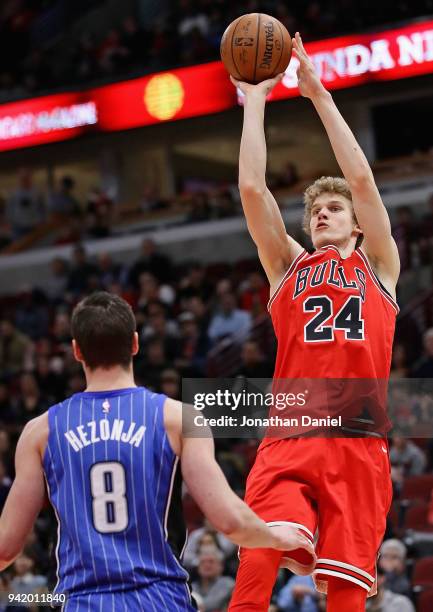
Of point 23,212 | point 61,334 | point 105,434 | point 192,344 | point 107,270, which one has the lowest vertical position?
point 105,434

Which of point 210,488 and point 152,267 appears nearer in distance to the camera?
point 210,488

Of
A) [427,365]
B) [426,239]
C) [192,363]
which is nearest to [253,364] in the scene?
[192,363]

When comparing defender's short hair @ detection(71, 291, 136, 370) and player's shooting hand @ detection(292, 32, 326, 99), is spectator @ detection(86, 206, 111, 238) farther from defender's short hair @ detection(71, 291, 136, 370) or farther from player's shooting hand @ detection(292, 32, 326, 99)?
defender's short hair @ detection(71, 291, 136, 370)

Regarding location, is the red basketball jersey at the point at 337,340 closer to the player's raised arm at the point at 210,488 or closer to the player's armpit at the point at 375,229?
the player's armpit at the point at 375,229

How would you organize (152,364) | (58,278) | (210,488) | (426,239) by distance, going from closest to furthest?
(210,488) < (152,364) < (426,239) < (58,278)

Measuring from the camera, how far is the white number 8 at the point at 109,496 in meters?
3.70

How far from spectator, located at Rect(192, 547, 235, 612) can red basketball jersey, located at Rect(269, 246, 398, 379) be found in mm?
3924

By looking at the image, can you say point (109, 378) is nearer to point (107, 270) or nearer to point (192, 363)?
point (192, 363)

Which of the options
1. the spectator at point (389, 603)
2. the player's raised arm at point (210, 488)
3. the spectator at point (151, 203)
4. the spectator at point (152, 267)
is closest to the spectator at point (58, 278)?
the spectator at point (152, 267)

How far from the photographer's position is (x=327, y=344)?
493cm

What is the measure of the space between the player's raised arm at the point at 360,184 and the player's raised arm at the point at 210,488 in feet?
5.40

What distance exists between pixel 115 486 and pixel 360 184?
2.00 m

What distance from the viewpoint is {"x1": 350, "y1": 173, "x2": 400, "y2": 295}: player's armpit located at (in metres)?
5.08

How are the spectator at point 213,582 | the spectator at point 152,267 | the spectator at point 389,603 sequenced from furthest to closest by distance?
the spectator at point 152,267 < the spectator at point 213,582 < the spectator at point 389,603
